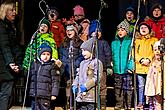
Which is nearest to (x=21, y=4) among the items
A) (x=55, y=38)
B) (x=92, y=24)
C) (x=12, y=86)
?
(x=55, y=38)

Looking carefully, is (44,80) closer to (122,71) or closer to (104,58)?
(104,58)

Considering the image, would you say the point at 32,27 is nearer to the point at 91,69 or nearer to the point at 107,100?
the point at 107,100

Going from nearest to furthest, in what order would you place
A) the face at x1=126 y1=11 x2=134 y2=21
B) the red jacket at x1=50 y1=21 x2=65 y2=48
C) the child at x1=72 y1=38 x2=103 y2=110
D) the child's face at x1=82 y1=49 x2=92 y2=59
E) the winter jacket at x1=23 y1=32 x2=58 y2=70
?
the child at x1=72 y1=38 x2=103 y2=110
the child's face at x1=82 y1=49 x2=92 y2=59
the winter jacket at x1=23 y1=32 x2=58 y2=70
the face at x1=126 y1=11 x2=134 y2=21
the red jacket at x1=50 y1=21 x2=65 y2=48

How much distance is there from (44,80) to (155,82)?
175 centimetres

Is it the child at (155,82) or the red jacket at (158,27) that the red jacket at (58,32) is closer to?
the red jacket at (158,27)

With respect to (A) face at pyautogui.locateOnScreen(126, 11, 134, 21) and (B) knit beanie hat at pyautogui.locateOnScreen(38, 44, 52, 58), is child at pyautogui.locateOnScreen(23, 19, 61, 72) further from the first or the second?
(A) face at pyautogui.locateOnScreen(126, 11, 134, 21)

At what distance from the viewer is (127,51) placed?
9484mm

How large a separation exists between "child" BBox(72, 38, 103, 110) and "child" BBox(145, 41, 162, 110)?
0.93 metres

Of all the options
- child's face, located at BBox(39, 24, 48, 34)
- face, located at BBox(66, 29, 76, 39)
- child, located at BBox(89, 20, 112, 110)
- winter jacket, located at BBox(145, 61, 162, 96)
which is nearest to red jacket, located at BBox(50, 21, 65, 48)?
face, located at BBox(66, 29, 76, 39)

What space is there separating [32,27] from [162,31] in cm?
328

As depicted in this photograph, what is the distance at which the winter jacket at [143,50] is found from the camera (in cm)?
920

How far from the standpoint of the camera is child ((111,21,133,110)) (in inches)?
374

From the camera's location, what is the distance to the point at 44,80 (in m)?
8.77

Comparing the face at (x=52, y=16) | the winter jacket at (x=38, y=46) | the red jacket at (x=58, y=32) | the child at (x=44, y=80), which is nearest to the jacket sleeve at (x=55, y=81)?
the child at (x=44, y=80)
